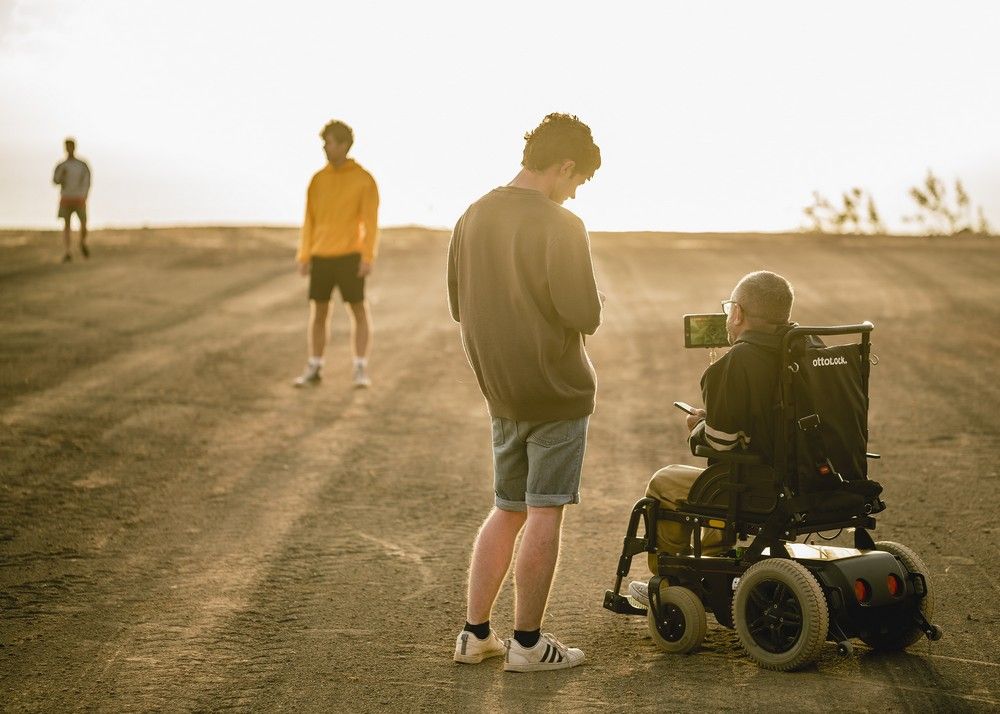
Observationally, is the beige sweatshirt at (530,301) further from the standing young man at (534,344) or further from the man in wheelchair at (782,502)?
the man in wheelchair at (782,502)

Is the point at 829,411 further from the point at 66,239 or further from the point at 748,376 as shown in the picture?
the point at 66,239

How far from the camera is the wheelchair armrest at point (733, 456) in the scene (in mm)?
4836

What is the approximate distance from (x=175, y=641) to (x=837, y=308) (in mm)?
11649

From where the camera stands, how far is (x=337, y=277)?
11.5 meters

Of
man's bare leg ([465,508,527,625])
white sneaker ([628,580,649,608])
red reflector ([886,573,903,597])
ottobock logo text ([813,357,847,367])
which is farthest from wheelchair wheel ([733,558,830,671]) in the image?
man's bare leg ([465,508,527,625])

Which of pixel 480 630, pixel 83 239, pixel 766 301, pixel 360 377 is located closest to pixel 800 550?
pixel 766 301

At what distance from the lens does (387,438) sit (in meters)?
9.57

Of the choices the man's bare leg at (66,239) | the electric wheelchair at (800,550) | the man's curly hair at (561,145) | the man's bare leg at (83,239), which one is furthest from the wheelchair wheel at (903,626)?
the man's bare leg at (83,239)

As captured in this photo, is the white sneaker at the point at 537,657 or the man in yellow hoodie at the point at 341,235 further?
the man in yellow hoodie at the point at 341,235

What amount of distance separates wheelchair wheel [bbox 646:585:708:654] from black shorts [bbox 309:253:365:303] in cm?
679

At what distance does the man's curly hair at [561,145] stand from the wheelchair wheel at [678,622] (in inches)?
65.1

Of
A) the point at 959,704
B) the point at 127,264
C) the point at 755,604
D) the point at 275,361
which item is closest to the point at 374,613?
the point at 755,604

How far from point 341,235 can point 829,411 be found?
7.19 metres

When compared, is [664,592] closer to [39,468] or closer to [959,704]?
[959,704]
